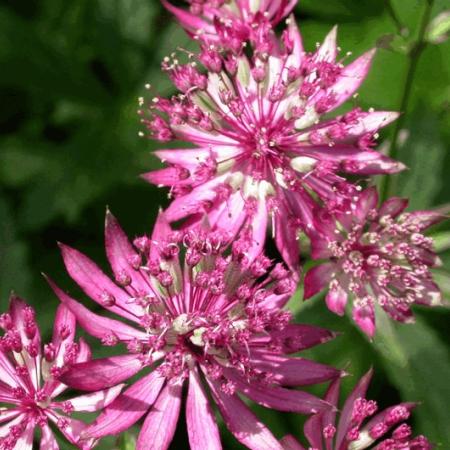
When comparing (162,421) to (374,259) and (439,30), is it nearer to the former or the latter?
(374,259)

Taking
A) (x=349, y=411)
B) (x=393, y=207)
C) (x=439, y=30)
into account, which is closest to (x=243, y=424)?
(x=349, y=411)

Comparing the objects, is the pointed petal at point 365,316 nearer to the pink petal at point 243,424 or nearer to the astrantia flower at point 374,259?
the astrantia flower at point 374,259

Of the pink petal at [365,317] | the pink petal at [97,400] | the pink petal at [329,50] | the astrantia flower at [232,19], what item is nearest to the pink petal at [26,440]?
the pink petal at [97,400]

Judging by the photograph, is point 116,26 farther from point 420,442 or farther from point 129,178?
point 420,442

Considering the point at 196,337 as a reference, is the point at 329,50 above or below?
above

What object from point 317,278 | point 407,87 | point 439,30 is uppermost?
point 439,30

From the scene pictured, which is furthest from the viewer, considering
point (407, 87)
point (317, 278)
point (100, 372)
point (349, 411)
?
point (407, 87)
